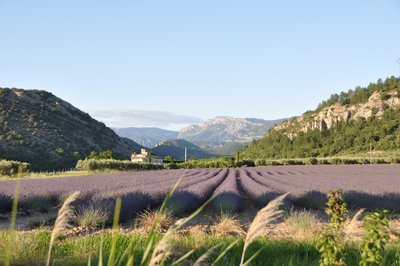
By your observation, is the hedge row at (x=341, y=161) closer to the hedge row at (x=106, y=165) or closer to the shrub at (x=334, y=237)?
the hedge row at (x=106, y=165)

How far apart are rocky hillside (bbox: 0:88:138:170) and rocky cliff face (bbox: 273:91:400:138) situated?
172 feet

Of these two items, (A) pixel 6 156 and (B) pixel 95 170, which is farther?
(A) pixel 6 156

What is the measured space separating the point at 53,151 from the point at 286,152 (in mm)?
49647

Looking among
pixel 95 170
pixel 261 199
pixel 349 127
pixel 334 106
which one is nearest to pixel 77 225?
pixel 261 199

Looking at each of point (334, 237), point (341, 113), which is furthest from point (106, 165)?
point (341, 113)

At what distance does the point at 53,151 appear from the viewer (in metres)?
63.4

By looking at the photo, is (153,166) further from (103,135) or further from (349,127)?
(349,127)

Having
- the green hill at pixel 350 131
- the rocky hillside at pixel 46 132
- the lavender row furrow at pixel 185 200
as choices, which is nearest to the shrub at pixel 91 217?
the lavender row furrow at pixel 185 200

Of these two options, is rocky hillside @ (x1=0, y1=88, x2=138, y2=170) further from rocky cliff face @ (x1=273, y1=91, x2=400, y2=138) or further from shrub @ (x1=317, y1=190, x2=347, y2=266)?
shrub @ (x1=317, y1=190, x2=347, y2=266)

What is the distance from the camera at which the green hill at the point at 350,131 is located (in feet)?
258

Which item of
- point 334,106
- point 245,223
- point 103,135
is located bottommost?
point 245,223

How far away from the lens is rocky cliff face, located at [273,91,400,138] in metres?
94.1

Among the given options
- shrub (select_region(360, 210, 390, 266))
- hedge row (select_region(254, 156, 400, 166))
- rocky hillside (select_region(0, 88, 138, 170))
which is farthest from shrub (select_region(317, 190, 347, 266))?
rocky hillside (select_region(0, 88, 138, 170))

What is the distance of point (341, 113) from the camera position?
11125 centimetres
